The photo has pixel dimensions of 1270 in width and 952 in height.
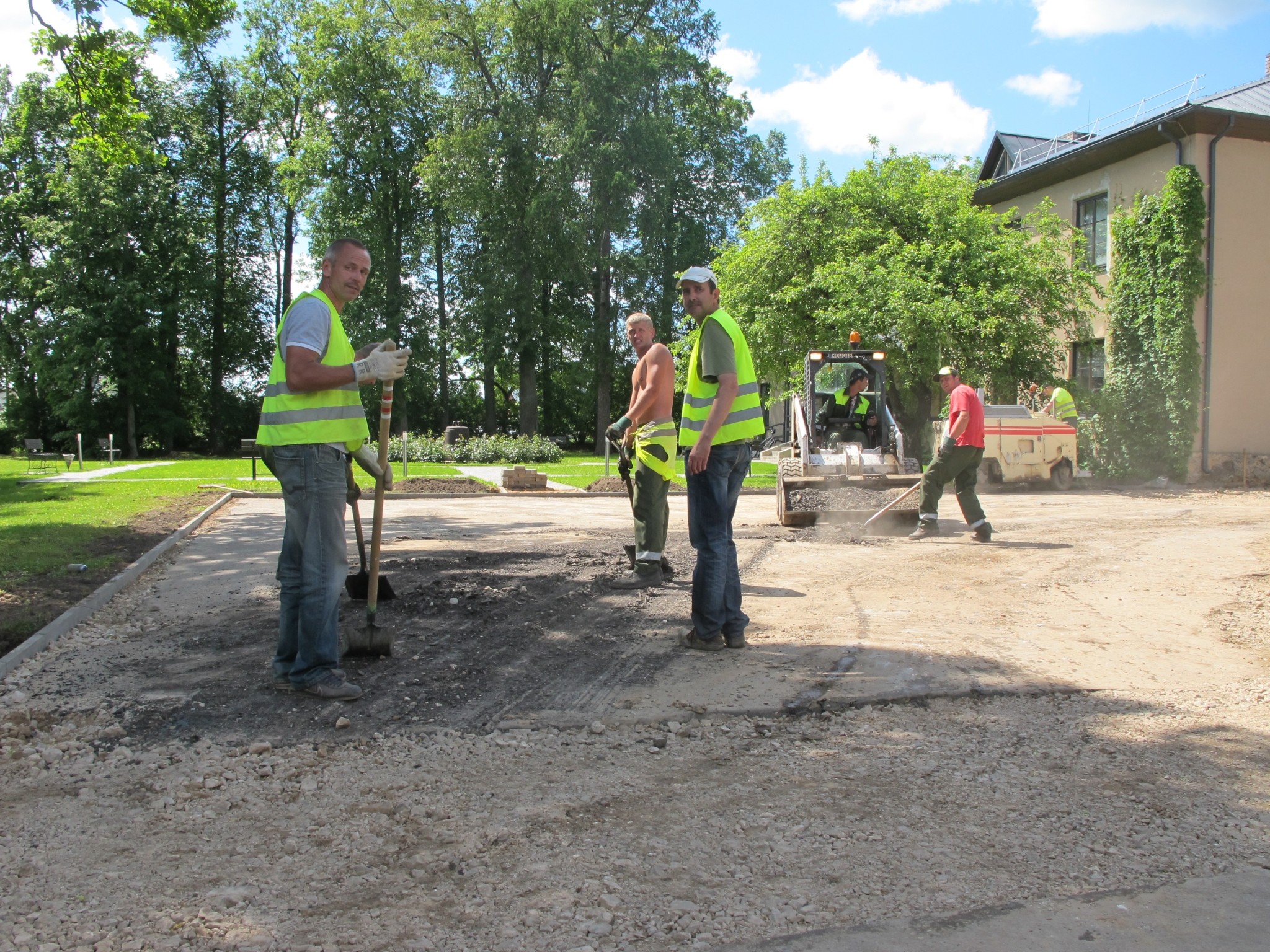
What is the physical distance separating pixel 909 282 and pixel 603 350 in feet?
76.7

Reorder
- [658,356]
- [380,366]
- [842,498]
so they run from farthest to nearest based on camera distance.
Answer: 1. [842,498]
2. [658,356]
3. [380,366]

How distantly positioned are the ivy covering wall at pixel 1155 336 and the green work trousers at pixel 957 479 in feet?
39.2

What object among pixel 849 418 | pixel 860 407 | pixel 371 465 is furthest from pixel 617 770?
pixel 860 407

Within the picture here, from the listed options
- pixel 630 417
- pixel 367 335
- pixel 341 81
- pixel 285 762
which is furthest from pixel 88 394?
pixel 285 762

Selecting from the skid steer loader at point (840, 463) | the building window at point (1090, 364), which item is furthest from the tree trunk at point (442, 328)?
the skid steer loader at point (840, 463)

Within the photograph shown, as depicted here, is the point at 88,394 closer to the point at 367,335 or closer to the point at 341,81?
the point at 367,335

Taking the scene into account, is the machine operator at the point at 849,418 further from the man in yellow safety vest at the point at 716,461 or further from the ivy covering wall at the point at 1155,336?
the ivy covering wall at the point at 1155,336

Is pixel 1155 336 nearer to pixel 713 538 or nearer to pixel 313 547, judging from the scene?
pixel 713 538

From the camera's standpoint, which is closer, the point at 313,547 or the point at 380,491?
the point at 313,547

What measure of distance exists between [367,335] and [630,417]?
33509 mm

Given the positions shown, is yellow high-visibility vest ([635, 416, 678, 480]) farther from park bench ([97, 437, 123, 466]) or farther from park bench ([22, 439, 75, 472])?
park bench ([97, 437, 123, 466])

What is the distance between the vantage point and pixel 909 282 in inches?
705

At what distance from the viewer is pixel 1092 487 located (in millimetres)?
19484

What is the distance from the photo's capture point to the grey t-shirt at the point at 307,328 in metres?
4.31
